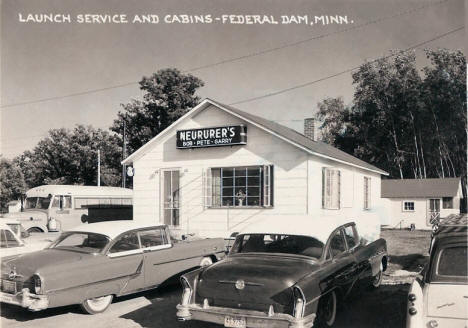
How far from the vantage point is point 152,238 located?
797 centimetres

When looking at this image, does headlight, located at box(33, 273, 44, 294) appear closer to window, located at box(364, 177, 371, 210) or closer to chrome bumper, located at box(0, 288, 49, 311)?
chrome bumper, located at box(0, 288, 49, 311)

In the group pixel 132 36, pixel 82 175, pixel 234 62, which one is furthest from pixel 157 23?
pixel 82 175

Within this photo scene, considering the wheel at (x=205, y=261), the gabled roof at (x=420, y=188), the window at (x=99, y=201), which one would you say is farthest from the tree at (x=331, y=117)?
the wheel at (x=205, y=261)

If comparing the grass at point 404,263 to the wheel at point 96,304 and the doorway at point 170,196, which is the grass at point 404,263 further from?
the doorway at point 170,196

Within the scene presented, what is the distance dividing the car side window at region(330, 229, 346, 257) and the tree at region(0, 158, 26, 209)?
25729 mm

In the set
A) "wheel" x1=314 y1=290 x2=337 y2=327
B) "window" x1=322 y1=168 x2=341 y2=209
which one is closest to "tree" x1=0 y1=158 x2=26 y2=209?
"window" x1=322 y1=168 x2=341 y2=209

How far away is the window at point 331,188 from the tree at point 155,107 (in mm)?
22517

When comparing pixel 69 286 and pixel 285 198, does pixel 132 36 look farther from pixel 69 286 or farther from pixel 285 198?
pixel 285 198

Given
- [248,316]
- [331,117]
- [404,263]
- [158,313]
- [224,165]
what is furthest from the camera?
[331,117]

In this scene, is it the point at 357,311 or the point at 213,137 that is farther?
the point at 213,137

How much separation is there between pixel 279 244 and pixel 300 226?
42cm

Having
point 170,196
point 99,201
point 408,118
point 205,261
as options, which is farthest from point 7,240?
point 408,118

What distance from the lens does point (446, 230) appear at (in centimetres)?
506

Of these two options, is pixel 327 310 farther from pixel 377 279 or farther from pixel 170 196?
pixel 170 196
